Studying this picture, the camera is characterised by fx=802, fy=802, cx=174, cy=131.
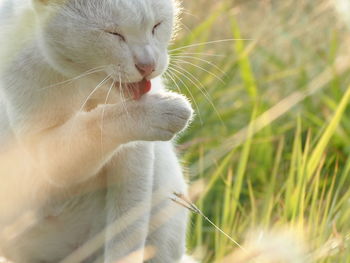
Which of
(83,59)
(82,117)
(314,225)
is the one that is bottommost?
(314,225)

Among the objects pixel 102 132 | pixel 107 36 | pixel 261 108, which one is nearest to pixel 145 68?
pixel 107 36

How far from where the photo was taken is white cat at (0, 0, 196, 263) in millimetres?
1968

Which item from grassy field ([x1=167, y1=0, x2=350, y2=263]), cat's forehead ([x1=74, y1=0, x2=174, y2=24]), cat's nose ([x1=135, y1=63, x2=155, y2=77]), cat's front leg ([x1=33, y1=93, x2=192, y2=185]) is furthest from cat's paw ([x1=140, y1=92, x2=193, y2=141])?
grassy field ([x1=167, y1=0, x2=350, y2=263])

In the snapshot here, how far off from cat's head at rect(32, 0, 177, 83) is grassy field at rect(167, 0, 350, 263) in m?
0.60

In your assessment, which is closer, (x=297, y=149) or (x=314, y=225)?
(x=314, y=225)

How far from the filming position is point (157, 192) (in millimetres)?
2400

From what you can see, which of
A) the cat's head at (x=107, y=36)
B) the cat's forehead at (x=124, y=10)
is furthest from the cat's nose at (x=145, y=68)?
the cat's forehead at (x=124, y=10)

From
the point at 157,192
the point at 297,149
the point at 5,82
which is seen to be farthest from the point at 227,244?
the point at 5,82

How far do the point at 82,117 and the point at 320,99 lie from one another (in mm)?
1733

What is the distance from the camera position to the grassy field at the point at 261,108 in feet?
8.62

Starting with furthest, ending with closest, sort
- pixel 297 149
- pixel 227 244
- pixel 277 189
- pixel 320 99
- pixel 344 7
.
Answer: pixel 320 99, pixel 277 189, pixel 297 149, pixel 227 244, pixel 344 7

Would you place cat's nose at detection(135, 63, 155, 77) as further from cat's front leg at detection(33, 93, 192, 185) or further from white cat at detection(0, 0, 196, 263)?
cat's front leg at detection(33, 93, 192, 185)

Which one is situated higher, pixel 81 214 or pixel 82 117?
pixel 82 117

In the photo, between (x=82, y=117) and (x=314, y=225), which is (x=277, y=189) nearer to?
(x=314, y=225)
